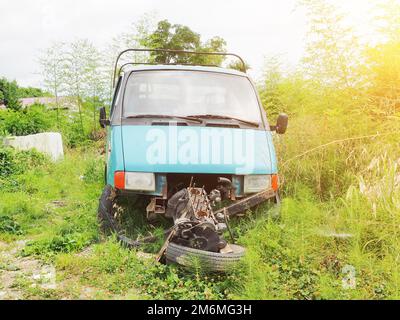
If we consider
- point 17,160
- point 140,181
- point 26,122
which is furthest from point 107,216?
point 26,122

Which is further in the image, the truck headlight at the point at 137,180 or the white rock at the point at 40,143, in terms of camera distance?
the white rock at the point at 40,143

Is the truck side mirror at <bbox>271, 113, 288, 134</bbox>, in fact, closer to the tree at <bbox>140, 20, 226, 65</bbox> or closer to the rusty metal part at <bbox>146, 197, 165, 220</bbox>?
the rusty metal part at <bbox>146, 197, 165, 220</bbox>

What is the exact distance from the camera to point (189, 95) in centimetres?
557

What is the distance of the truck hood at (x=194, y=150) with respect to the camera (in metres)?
4.56

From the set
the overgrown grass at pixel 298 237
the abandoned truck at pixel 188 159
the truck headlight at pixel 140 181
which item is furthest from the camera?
the truck headlight at pixel 140 181

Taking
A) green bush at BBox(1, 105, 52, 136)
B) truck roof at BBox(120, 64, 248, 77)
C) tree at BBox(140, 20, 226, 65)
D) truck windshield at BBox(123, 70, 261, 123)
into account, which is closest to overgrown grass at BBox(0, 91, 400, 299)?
truck windshield at BBox(123, 70, 261, 123)

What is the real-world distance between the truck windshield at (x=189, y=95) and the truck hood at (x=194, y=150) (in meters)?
0.43

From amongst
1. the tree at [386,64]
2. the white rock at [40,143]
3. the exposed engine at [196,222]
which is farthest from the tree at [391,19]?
the white rock at [40,143]

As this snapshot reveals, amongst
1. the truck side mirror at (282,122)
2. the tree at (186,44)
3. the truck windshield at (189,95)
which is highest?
the tree at (186,44)

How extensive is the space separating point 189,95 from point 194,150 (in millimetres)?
1132

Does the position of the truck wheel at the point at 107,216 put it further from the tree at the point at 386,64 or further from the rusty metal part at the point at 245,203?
the tree at the point at 386,64

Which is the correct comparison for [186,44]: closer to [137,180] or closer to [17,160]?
[17,160]
